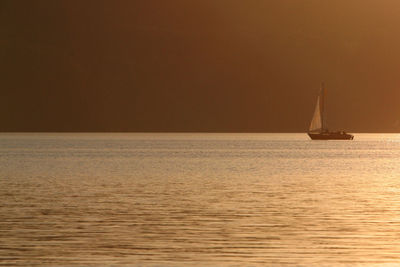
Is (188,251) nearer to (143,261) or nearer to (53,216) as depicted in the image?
(143,261)

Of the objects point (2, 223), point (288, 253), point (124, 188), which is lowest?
point (288, 253)

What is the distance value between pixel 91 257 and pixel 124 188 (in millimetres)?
38626

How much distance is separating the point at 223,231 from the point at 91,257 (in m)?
9.28

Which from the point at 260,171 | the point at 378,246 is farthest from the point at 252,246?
the point at 260,171

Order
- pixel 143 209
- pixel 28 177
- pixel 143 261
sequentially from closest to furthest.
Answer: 1. pixel 143 261
2. pixel 143 209
3. pixel 28 177

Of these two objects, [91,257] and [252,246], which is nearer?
[91,257]

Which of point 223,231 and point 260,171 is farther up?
point 260,171

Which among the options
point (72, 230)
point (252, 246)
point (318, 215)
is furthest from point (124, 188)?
point (252, 246)

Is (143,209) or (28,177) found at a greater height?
(28,177)

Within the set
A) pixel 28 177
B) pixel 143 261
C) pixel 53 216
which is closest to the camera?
pixel 143 261

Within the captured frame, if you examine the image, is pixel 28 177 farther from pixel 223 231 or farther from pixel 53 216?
pixel 223 231

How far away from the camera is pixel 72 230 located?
4584 cm

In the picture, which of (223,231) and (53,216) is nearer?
(223,231)

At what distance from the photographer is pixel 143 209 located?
56.3m
